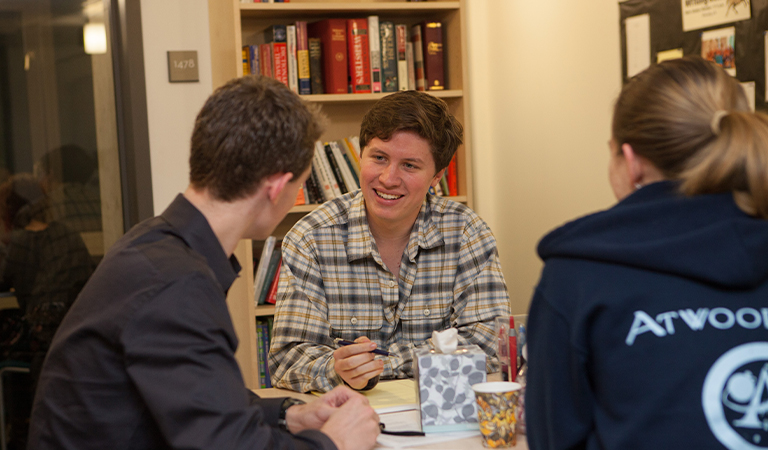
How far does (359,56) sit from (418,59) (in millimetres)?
267

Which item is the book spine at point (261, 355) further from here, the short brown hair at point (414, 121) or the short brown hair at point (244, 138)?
the short brown hair at point (244, 138)

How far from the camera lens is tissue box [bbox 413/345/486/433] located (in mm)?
1234

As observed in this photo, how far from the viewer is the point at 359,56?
2803mm

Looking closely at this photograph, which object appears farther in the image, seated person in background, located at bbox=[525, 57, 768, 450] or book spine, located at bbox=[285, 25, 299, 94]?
book spine, located at bbox=[285, 25, 299, 94]

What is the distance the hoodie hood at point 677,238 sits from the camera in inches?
33.5

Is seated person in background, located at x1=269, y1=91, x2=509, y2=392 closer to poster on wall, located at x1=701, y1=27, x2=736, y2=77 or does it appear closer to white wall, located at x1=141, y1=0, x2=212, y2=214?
poster on wall, located at x1=701, y1=27, x2=736, y2=77

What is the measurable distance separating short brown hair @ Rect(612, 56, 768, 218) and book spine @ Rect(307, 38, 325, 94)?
190cm

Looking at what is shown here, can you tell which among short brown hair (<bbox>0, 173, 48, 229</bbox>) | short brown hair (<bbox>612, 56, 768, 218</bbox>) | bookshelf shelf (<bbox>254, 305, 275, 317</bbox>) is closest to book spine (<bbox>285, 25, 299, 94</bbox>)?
bookshelf shelf (<bbox>254, 305, 275, 317</bbox>)

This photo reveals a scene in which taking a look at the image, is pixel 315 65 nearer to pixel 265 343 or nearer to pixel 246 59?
pixel 246 59

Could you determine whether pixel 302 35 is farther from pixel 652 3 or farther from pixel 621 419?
pixel 621 419

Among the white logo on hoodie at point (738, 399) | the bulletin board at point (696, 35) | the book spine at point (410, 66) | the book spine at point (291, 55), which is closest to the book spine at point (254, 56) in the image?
the book spine at point (291, 55)

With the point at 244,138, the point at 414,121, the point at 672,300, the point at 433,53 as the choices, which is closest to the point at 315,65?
the point at 433,53

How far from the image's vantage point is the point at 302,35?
2756mm

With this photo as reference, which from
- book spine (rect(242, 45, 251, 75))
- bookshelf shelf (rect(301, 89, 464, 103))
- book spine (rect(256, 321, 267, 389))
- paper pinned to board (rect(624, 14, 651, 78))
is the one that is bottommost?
book spine (rect(256, 321, 267, 389))
